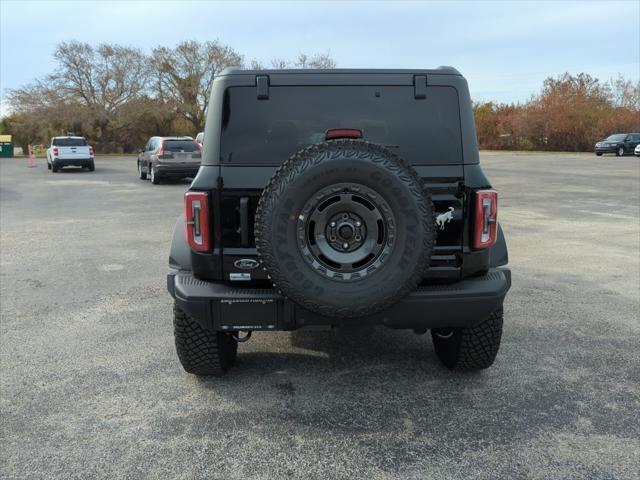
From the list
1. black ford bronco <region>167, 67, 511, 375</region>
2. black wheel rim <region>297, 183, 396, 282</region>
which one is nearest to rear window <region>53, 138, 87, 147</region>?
black ford bronco <region>167, 67, 511, 375</region>

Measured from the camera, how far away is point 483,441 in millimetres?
3000

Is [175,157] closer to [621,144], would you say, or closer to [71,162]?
[71,162]

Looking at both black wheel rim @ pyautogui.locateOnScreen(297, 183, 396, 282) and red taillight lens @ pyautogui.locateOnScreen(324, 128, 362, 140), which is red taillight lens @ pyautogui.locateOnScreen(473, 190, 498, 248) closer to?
black wheel rim @ pyautogui.locateOnScreen(297, 183, 396, 282)

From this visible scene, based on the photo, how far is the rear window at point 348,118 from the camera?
340 centimetres

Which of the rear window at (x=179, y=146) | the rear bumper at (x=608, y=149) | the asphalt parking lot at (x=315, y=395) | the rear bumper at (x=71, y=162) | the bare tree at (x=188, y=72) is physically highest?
the bare tree at (x=188, y=72)

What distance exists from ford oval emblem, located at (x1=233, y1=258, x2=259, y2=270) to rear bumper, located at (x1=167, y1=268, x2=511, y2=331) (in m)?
0.13

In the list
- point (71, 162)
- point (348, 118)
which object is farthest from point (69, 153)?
point (348, 118)

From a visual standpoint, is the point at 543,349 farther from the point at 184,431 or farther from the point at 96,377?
the point at 96,377

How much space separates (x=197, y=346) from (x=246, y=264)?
775 millimetres

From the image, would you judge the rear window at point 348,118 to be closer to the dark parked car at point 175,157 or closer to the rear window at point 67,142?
the dark parked car at point 175,157

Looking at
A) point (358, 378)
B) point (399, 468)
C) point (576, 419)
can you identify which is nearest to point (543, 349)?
point (576, 419)

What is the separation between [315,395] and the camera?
3566 mm

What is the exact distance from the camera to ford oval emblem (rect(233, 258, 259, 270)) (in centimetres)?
325

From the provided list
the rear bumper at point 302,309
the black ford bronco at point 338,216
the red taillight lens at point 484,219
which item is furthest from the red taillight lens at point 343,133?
the rear bumper at point 302,309
